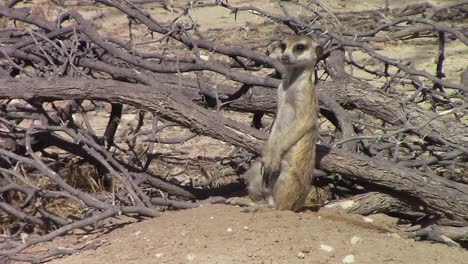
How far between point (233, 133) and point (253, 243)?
886 mm

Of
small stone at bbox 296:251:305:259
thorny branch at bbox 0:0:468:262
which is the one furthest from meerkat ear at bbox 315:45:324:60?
small stone at bbox 296:251:305:259

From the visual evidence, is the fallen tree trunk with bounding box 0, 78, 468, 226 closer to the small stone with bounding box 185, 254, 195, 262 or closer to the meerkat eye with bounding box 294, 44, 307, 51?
the meerkat eye with bounding box 294, 44, 307, 51

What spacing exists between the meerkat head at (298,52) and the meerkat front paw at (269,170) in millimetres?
635

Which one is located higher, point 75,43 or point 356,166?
point 75,43

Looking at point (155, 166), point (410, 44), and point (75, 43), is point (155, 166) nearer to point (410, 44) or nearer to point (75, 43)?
point (75, 43)

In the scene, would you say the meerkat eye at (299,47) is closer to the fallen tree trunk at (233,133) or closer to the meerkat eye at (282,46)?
the meerkat eye at (282,46)

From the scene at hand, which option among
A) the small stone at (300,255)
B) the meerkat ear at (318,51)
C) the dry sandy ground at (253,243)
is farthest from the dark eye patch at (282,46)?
the small stone at (300,255)

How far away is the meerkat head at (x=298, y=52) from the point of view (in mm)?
5371

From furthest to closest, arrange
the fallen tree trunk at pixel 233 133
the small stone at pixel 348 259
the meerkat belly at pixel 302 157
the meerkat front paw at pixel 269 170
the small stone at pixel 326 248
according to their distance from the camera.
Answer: the meerkat front paw at pixel 269 170
the meerkat belly at pixel 302 157
the fallen tree trunk at pixel 233 133
the small stone at pixel 326 248
the small stone at pixel 348 259

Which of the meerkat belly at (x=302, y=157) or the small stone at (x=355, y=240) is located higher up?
the meerkat belly at (x=302, y=157)

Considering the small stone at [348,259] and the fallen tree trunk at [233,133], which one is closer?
the small stone at [348,259]

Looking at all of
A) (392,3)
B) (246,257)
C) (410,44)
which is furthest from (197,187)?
(392,3)

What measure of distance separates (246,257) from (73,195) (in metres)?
1.27

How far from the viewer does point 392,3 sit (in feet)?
45.6
